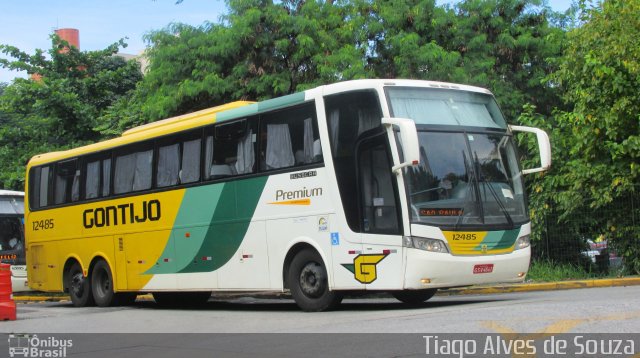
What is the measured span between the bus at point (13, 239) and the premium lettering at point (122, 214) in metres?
6.31

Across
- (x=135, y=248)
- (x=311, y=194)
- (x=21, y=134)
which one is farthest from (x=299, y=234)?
(x=21, y=134)

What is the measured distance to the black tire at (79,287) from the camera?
62.0 feet

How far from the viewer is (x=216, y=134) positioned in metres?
15.3

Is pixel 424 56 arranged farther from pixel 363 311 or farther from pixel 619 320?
pixel 619 320

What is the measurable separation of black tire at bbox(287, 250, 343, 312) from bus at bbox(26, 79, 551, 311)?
2 cm

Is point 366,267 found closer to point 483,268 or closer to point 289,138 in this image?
point 483,268

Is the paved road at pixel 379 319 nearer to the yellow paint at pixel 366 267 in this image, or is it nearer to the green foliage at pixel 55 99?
the yellow paint at pixel 366 267

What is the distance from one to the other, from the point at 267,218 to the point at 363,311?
241cm

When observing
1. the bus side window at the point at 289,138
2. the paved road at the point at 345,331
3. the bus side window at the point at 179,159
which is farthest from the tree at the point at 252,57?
the paved road at the point at 345,331

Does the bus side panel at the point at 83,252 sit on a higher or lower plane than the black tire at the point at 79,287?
higher

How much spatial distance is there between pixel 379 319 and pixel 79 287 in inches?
404

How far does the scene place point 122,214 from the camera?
57.9 feet

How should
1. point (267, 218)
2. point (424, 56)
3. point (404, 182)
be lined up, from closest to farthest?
point (404, 182) < point (267, 218) < point (424, 56)

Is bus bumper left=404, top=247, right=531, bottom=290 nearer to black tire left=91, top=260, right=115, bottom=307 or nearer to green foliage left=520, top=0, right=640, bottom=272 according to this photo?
green foliage left=520, top=0, right=640, bottom=272
